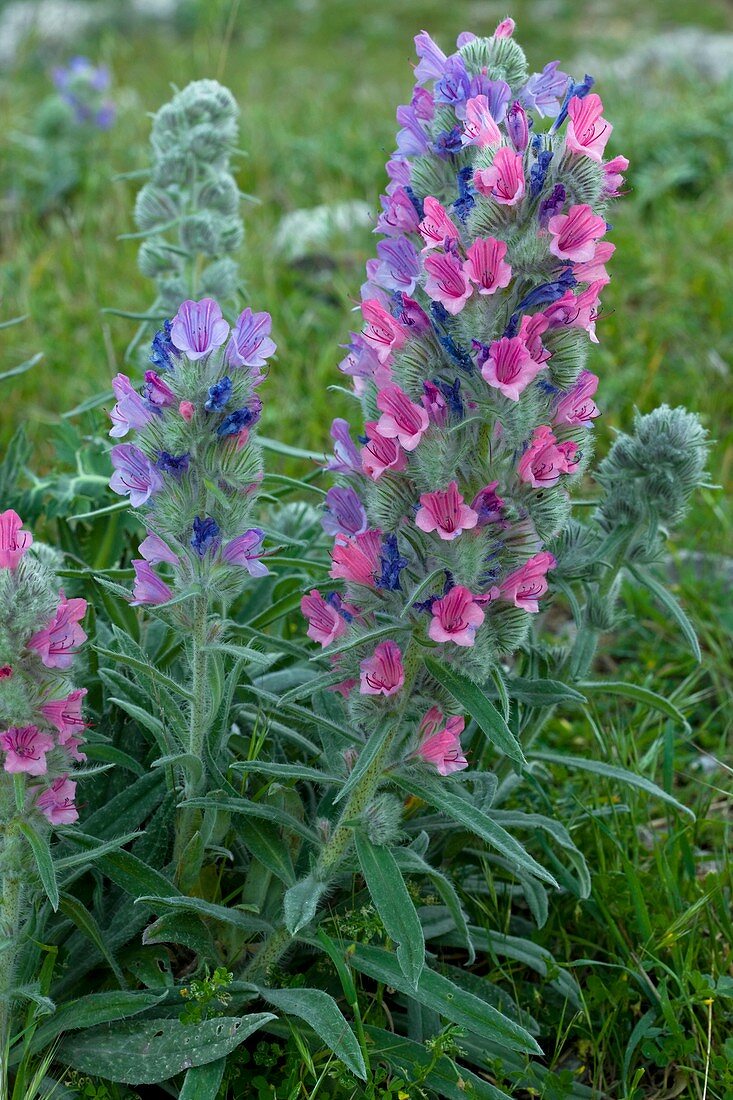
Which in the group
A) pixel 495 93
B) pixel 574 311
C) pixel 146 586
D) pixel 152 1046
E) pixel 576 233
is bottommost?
pixel 152 1046

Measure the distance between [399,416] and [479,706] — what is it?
1.73 feet

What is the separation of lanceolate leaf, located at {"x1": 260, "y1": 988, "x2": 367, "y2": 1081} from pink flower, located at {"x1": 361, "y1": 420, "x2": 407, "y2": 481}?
1022mm

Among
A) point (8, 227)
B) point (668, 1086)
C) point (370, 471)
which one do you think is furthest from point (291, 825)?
point (8, 227)

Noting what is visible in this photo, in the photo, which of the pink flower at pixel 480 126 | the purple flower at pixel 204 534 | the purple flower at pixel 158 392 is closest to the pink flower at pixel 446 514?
the purple flower at pixel 204 534

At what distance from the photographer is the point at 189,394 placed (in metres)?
2.02

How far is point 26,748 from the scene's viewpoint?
207 centimetres

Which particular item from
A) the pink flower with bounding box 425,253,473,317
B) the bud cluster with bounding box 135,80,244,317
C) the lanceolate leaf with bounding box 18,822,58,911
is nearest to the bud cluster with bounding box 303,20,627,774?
the pink flower with bounding box 425,253,473,317

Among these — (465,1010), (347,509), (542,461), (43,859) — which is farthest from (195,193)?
(465,1010)

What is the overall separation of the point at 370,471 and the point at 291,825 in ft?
2.38

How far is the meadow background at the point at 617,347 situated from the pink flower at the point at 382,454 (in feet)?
2.28

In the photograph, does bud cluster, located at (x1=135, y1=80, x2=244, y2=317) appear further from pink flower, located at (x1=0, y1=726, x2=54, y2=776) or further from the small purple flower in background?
the small purple flower in background

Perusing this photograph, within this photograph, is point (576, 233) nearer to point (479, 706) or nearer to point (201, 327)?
point (201, 327)

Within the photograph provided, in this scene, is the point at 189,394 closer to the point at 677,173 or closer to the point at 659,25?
the point at 677,173

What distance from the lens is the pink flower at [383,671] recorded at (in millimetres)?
2145
